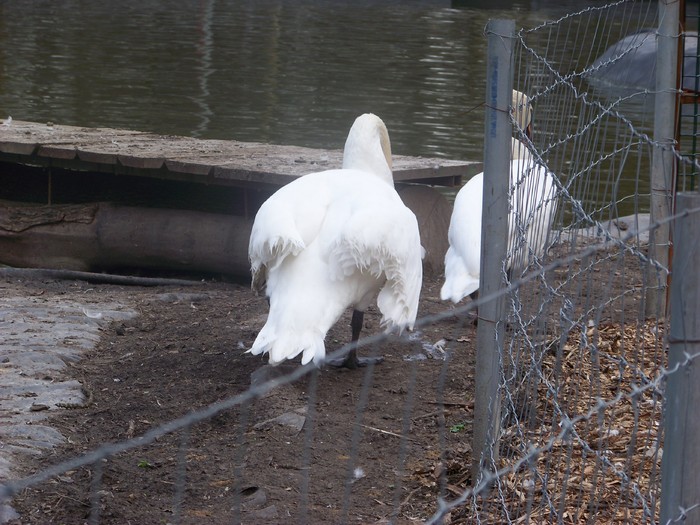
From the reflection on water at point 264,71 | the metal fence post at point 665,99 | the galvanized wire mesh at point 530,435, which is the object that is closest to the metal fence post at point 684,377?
the galvanized wire mesh at point 530,435

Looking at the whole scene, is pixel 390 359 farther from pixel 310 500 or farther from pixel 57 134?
pixel 57 134

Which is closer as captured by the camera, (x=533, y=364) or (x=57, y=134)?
(x=533, y=364)

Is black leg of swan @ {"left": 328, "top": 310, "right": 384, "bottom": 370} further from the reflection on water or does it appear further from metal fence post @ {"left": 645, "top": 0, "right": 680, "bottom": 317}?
the reflection on water

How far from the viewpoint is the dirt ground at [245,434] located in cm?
371

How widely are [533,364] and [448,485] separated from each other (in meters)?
0.94

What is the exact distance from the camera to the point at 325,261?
188 inches

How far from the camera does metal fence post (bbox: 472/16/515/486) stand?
337 cm

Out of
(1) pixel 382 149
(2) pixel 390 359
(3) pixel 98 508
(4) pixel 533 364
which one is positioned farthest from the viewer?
(1) pixel 382 149

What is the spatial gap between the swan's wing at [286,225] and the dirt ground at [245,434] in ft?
1.93

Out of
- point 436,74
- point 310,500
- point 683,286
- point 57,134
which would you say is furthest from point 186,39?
point 683,286

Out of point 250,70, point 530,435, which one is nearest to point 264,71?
point 250,70

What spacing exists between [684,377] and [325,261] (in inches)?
114

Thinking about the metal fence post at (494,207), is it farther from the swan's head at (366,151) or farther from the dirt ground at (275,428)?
the swan's head at (366,151)

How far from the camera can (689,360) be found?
2.00 m
